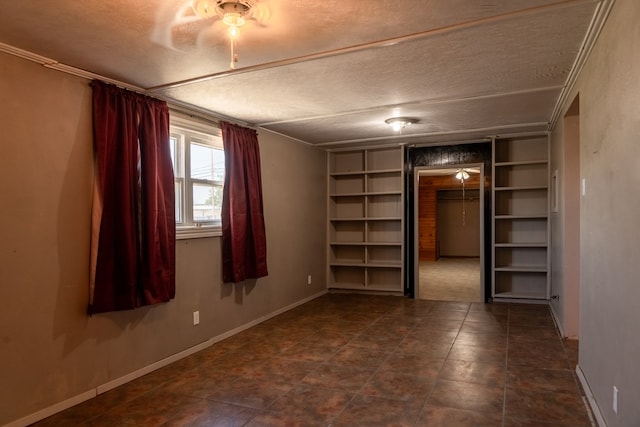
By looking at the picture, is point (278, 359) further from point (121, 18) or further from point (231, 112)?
point (121, 18)

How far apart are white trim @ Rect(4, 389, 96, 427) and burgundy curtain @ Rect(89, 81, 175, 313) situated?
61 cm

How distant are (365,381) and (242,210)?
7.23 ft

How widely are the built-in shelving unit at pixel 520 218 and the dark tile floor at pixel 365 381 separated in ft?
3.38

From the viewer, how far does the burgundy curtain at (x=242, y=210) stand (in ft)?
14.0

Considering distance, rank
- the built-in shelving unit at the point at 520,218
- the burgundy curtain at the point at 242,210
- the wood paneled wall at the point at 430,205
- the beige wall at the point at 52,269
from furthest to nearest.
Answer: the wood paneled wall at the point at 430,205 → the built-in shelving unit at the point at 520,218 → the burgundy curtain at the point at 242,210 → the beige wall at the point at 52,269

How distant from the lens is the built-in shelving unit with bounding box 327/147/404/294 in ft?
21.7

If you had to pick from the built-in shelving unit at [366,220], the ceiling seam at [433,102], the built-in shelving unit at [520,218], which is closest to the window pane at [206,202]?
the ceiling seam at [433,102]

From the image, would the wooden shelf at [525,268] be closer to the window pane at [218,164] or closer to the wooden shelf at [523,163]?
the wooden shelf at [523,163]

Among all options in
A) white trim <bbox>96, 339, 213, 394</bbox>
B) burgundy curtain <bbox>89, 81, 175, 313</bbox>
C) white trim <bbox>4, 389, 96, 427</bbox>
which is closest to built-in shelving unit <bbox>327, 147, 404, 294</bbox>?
white trim <bbox>96, 339, 213, 394</bbox>

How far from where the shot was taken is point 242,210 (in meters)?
4.43

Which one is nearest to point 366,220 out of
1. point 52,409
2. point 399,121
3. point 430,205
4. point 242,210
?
point 399,121

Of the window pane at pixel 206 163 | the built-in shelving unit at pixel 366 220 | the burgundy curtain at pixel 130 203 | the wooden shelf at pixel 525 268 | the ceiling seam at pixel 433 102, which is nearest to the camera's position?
the burgundy curtain at pixel 130 203

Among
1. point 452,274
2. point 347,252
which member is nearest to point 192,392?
point 347,252

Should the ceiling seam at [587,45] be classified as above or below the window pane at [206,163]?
above
